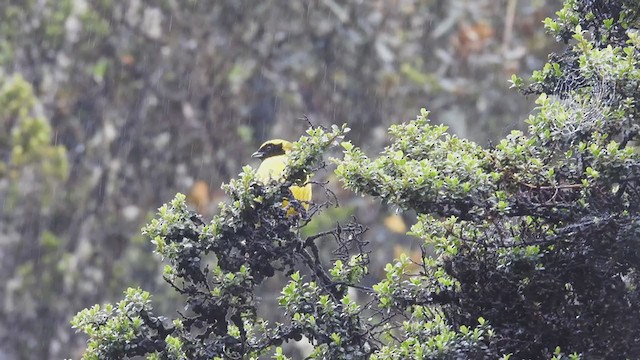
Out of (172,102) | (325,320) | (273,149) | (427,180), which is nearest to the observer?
(427,180)

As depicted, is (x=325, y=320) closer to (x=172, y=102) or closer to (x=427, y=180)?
(x=427, y=180)

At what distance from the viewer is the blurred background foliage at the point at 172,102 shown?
10.1 metres

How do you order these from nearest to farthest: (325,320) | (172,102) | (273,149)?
1. (325,320)
2. (273,149)
3. (172,102)

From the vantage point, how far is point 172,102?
1061cm

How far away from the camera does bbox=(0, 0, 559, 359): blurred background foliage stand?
10094 millimetres

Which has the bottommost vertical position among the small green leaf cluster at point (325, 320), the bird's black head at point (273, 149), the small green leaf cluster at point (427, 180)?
the small green leaf cluster at point (325, 320)

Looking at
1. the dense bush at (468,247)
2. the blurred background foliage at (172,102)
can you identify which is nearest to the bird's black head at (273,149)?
the dense bush at (468,247)

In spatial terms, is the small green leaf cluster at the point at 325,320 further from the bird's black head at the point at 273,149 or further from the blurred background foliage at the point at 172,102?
the blurred background foliage at the point at 172,102

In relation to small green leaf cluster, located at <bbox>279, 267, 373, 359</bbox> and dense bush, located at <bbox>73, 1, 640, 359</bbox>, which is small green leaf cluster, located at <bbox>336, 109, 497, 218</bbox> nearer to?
dense bush, located at <bbox>73, 1, 640, 359</bbox>

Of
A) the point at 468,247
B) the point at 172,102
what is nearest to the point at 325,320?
the point at 468,247

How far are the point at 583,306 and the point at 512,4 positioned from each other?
802 cm

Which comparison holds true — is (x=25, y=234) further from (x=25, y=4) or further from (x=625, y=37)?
(x=625, y=37)

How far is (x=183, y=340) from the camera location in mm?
3824

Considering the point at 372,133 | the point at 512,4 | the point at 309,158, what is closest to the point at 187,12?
the point at 372,133
